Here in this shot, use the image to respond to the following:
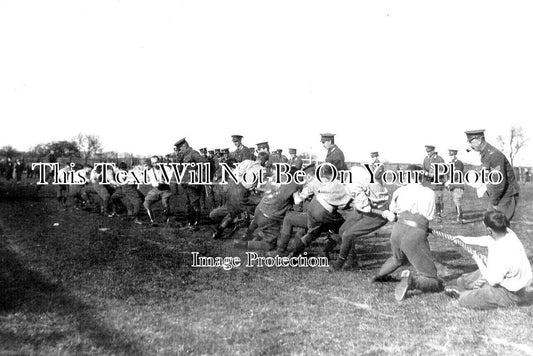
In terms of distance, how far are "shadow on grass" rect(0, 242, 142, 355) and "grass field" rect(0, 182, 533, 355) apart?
0.01 metres

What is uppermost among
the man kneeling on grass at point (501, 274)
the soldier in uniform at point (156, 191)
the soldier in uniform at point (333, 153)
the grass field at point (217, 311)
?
the soldier in uniform at point (333, 153)

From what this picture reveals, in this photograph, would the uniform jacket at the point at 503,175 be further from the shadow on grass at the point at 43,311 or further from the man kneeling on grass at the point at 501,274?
the shadow on grass at the point at 43,311

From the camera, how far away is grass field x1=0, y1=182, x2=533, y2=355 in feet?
12.7

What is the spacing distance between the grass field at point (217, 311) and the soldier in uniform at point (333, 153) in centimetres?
203

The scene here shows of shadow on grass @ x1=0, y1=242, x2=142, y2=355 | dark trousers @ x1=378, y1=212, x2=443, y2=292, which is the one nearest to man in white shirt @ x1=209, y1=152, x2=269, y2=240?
shadow on grass @ x1=0, y1=242, x2=142, y2=355

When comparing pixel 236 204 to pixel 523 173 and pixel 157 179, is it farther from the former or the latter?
pixel 523 173

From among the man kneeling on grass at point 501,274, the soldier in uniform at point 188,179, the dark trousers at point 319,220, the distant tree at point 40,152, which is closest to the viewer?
the man kneeling on grass at point 501,274

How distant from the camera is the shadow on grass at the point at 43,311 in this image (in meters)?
3.82

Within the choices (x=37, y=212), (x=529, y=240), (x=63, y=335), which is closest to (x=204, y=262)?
(x=63, y=335)

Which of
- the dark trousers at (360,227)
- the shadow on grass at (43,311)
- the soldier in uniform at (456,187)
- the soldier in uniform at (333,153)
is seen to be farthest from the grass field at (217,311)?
the soldier in uniform at (456,187)

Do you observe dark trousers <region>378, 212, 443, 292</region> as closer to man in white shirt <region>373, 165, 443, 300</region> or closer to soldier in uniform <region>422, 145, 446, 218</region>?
man in white shirt <region>373, 165, 443, 300</region>

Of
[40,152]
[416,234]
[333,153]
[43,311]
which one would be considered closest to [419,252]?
[416,234]

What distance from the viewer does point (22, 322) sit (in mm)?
4277

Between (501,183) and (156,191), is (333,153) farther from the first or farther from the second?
(156,191)
